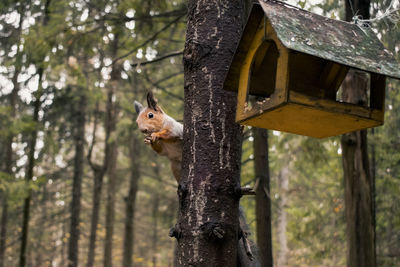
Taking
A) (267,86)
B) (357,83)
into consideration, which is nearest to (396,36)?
(357,83)

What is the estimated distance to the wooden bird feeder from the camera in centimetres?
235

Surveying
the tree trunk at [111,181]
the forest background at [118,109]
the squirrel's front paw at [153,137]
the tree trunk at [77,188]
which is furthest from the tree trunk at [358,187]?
the tree trunk at [77,188]

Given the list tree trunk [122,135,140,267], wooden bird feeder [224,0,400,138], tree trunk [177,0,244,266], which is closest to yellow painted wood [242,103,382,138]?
wooden bird feeder [224,0,400,138]

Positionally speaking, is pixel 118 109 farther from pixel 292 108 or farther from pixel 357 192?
pixel 292 108

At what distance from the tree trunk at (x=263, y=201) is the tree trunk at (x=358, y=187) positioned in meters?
0.95

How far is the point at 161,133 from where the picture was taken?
332cm

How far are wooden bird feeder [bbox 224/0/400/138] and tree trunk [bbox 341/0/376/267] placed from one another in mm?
2124

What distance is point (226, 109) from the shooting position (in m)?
2.93

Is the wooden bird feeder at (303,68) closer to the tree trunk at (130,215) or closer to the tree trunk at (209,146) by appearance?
the tree trunk at (209,146)

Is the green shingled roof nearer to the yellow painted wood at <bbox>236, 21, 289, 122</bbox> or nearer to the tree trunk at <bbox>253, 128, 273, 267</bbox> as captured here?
the yellow painted wood at <bbox>236, 21, 289, 122</bbox>

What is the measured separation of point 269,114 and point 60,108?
11011 mm

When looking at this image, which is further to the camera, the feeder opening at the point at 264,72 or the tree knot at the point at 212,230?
the feeder opening at the point at 264,72

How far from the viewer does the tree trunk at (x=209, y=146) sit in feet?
8.90

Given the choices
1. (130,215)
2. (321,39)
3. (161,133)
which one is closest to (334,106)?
(321,39)
